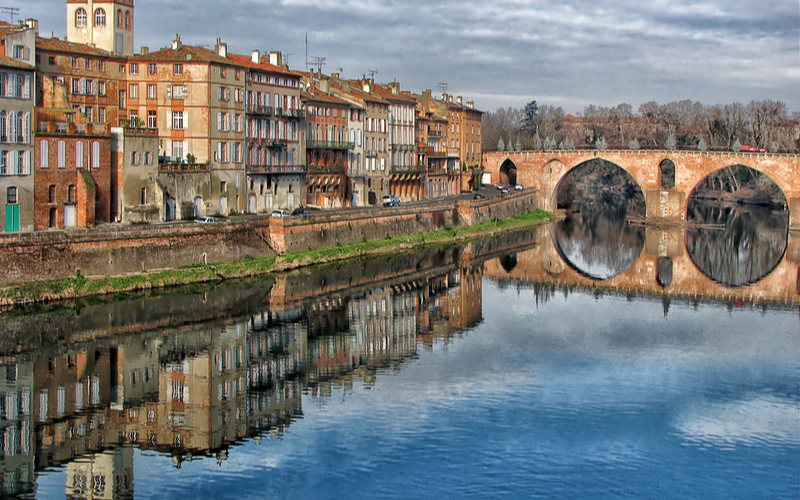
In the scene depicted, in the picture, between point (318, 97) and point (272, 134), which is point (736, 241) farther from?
point (272, 134)

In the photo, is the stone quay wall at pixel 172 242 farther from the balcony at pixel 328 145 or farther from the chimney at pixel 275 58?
the chimney at pixel 275 58

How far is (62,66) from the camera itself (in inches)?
1972

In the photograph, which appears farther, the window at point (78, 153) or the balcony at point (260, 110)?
the balcony at point (260, 110)

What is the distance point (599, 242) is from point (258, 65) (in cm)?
2850

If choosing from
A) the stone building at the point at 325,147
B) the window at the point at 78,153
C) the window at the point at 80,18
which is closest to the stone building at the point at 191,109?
the window at the point at 80,18

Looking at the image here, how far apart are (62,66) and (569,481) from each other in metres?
37.2

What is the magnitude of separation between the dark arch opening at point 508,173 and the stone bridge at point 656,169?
34.4 inches

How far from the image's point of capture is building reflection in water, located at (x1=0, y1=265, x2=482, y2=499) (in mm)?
24319

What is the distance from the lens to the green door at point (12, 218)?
40.9 meters

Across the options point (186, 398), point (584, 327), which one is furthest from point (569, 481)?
point (584, 327)

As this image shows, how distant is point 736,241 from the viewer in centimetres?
7019

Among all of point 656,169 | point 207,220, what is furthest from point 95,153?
point 656,169

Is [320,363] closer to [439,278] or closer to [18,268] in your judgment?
[18,268]

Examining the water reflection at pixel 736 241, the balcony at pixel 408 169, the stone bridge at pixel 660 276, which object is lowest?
the stone bridge at pixel 660 276
